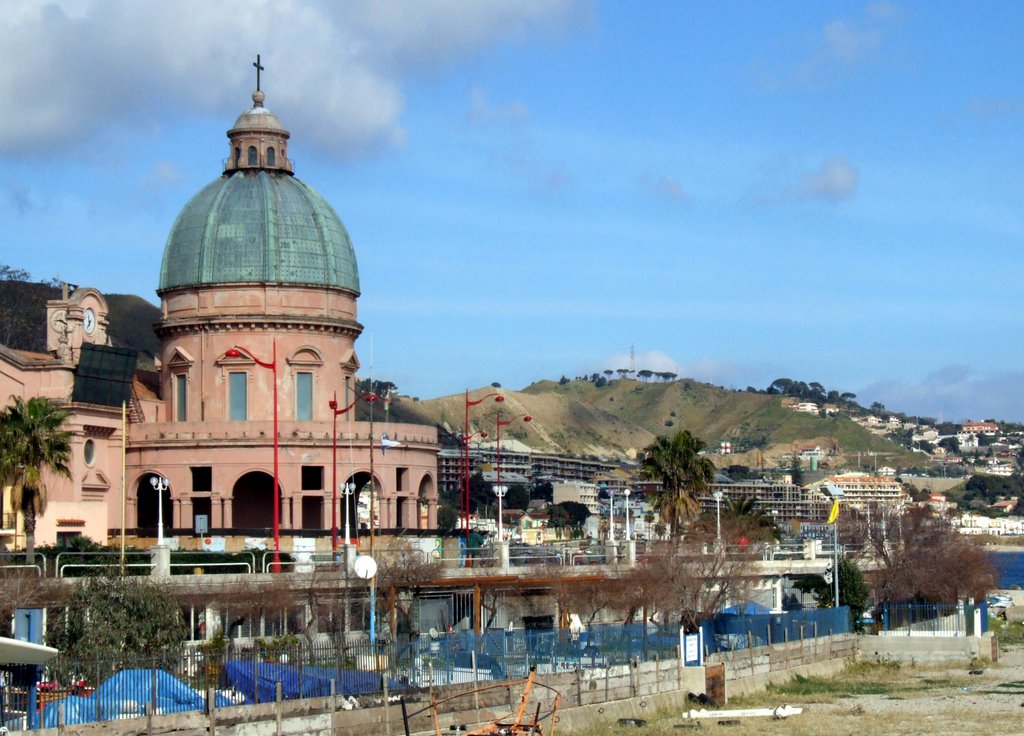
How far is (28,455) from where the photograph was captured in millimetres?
58219

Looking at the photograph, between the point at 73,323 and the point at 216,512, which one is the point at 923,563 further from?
the point at 73,323

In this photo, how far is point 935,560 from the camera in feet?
241

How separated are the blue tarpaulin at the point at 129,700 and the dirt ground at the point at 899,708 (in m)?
11.6

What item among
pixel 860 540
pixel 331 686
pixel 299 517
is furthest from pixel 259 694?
pixel 860 540

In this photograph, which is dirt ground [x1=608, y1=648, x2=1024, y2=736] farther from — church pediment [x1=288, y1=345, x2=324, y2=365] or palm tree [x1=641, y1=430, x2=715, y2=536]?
church pediment [x1=288, y1=345, x2=324, y2=365]

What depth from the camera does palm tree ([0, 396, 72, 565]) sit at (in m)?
57.9

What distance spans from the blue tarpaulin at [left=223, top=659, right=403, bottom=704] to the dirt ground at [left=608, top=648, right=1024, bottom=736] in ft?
23.0

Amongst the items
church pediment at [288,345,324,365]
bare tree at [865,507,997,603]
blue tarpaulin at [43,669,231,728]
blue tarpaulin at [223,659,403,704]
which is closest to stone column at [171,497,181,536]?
church pediment at [288,345,324,365]

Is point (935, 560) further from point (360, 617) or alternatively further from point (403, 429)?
point (360, 617)

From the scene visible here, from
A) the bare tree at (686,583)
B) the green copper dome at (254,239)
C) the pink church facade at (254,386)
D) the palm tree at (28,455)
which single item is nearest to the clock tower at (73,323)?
the pink church facade at (254,386)

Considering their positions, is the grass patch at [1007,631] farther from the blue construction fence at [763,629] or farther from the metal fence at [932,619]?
the blue construction fence at [763,629]

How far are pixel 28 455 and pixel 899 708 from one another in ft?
98.4

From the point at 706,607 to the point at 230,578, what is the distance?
668 inches

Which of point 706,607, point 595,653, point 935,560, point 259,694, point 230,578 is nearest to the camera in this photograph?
point 259,694
